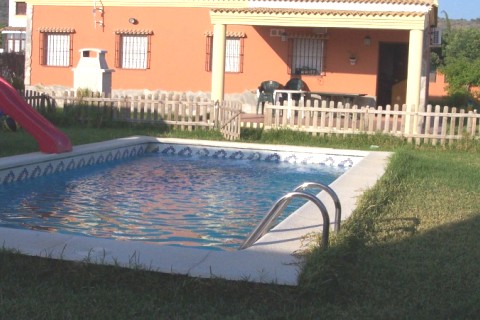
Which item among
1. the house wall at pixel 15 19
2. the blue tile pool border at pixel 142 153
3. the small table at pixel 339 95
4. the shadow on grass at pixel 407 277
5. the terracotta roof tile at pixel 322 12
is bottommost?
the shadow on grass at pixel 407 277

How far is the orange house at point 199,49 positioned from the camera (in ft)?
73.9

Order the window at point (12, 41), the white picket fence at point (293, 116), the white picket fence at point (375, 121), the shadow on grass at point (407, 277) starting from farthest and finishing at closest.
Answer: the window at point (12, 41) < the white picket fence at point (293, 116) < the white picket fence at point (375, 121) < the shadow on grass at point (407, 277)

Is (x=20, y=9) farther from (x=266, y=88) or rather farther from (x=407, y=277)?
(x=407, y=277)

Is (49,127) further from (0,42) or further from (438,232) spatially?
(0,42)

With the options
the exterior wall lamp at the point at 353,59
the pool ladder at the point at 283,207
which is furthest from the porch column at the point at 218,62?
the pool ladder at the point at 283,207

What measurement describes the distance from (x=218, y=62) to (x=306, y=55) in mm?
4765

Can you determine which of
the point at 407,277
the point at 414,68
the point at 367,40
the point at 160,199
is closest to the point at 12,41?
the point at 367,40

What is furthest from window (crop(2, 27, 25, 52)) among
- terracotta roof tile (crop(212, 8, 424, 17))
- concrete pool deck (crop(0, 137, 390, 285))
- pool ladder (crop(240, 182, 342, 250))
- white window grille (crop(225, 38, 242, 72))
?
pool ladder (crop(240, 182, 342, 250))

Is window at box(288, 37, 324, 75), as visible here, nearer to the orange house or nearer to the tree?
the orange house

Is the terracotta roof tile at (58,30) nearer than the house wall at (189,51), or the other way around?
the house wall at (189,51)

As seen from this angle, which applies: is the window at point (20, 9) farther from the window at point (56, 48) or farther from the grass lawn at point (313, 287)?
the grass lawn at point (313, 287)

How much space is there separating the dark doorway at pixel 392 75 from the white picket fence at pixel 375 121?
21.5 ft

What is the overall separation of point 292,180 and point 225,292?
24.9ft

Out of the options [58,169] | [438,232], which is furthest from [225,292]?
[58,169]
